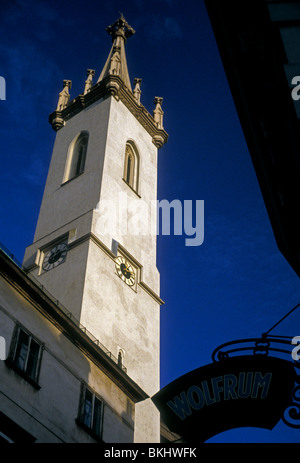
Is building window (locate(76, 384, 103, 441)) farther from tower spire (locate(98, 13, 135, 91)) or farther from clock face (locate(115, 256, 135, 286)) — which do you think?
tower spire (locate(98, 13, 135, 91))

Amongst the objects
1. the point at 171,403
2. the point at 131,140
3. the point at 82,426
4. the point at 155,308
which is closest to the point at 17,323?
the point at 82,426

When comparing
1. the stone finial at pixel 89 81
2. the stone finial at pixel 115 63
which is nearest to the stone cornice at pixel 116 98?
the stone finial at pixel 115 63

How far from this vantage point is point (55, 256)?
1510 inches

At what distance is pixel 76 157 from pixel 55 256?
11.5 m

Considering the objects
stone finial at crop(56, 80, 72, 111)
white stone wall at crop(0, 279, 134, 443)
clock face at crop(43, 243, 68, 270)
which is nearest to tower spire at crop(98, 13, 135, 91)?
stone finial at crop(56, 80, 72, 111)

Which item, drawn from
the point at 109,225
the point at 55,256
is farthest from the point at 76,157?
the point at 55,256

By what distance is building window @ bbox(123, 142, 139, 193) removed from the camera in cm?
4675

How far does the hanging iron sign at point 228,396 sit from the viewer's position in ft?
36.2

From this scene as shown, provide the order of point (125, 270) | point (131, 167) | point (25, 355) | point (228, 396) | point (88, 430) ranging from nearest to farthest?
point (228, 396), point (25, 355), point (88, 430), point (125, 270), point (131, 167)

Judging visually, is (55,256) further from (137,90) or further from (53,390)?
(137,90)

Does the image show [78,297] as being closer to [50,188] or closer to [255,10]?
[50,188]

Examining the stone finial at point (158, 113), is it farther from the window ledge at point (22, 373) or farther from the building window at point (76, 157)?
the window ledge at point (22, 373)

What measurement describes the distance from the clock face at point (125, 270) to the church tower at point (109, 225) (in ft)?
0.27
